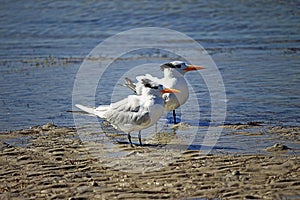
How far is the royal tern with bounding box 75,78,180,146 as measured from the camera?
6617mm

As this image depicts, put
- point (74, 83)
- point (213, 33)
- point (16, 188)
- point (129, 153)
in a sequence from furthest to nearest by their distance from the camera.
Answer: point (213, 33) → point (74, 83) → point (129, 153) → point (16, 188)

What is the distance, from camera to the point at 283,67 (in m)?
11.9

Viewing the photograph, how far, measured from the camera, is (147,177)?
17.5ft

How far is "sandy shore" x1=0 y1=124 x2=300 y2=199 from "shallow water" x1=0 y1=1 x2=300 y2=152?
1.73 meters

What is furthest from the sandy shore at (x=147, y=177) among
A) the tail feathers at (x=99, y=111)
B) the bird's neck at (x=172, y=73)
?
the bird's neck at (x=172, y=73)

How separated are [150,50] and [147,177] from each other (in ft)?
32.9

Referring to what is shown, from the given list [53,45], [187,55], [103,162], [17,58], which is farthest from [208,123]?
[53,45]

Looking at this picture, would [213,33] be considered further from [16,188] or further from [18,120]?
[16,188]

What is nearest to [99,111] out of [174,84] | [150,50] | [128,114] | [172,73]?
[128,114]

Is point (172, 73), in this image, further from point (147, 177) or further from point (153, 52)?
point (153, 52)

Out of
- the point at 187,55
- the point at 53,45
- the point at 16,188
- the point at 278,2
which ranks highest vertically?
the point at 278,2

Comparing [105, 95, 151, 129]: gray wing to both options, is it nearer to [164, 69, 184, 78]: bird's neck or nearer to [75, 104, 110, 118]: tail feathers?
[75, 104, 110, 118]: tail feathers

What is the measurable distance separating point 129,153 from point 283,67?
21.5ft

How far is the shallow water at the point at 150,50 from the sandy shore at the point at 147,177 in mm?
1728
